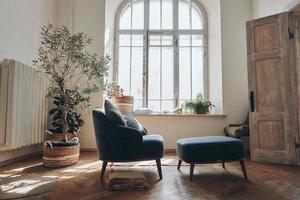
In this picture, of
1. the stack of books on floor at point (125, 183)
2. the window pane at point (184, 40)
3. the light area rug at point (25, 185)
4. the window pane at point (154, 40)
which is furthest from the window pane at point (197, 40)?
the light area rug at point (25, 185)

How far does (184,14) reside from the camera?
4980 millimetres

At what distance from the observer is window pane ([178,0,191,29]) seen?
496 centimetres

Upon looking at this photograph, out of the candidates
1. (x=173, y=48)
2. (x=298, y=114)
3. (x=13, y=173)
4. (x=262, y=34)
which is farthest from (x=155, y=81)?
(x=13, y=173)

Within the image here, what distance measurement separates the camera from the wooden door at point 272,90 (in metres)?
3.18

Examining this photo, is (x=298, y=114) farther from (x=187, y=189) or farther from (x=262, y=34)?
(x=187, y=189)

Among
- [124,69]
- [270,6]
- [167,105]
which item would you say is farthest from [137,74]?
[270,6]

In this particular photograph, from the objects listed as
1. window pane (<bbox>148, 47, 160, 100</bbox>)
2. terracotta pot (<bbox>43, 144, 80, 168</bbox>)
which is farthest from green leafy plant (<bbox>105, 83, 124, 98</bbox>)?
terracotta pot (<bbox>43, 144, 80, 168</bbox>)

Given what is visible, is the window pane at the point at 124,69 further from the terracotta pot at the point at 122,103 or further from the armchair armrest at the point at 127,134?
the armchair armrest at the point at 127,134

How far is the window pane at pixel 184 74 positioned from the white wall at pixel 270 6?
1.45 m

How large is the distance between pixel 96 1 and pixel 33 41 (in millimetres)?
1451

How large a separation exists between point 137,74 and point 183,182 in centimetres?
291

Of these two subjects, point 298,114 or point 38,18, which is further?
point 38,18

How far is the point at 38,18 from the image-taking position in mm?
3789

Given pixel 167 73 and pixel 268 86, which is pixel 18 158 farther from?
pixel 268 86
